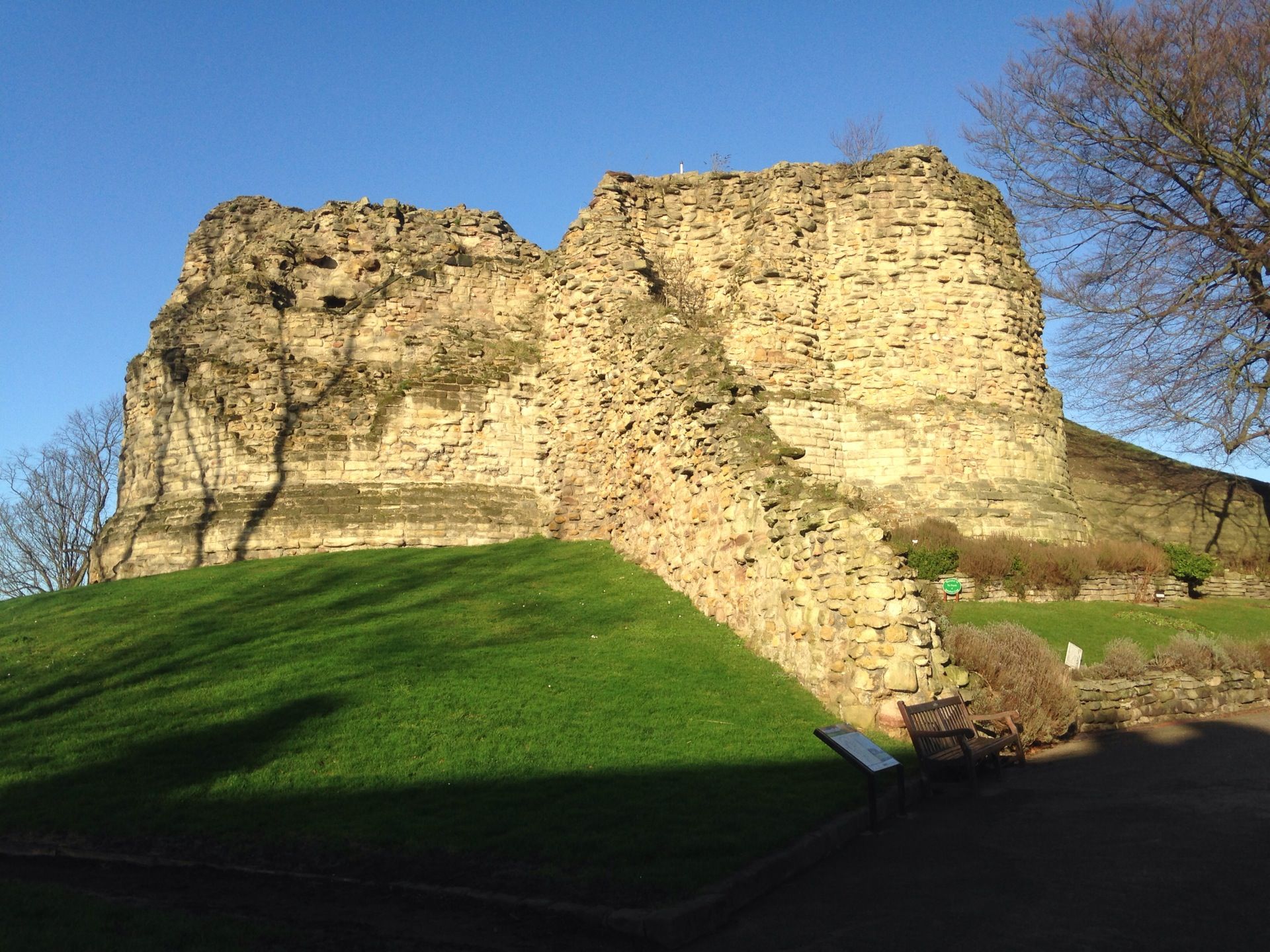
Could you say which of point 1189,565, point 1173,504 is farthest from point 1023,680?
point 1173,504

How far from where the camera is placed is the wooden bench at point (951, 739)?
8453 millimetres

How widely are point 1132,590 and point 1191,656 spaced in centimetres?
709

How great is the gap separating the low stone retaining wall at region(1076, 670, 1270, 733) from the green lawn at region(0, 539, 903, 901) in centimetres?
343

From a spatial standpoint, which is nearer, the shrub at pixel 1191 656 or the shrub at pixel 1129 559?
the shrub at pixel 1191 656

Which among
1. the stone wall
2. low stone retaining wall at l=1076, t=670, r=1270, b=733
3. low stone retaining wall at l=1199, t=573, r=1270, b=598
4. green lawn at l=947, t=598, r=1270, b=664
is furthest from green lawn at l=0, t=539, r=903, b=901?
low stone retaining wall at l=1199, t=573, r=1270, b=598

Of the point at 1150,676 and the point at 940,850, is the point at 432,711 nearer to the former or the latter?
the point at 940,850

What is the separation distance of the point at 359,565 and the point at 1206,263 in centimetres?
1758

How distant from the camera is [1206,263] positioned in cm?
2066

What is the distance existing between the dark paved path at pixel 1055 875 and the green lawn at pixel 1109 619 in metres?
6.31

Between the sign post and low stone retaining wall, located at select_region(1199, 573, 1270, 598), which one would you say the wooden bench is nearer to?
the sign post

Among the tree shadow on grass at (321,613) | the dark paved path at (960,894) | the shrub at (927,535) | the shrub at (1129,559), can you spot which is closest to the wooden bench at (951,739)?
the dark paved path at (960,894)

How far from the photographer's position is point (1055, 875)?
5984 mm

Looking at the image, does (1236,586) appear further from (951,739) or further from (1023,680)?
(951,739)

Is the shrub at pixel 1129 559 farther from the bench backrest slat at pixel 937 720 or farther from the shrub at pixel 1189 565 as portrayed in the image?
the bench backrest slat at pixel 937 720
